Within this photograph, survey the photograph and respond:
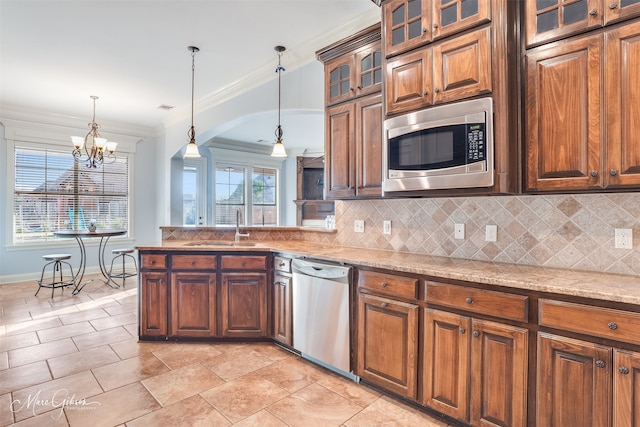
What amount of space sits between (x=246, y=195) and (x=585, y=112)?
725 centimetres

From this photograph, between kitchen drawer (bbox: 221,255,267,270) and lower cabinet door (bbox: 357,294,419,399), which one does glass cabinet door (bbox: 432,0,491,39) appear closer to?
lower cabinet door (bbox: 357,294,419,399)

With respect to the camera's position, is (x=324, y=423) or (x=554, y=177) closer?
(x=554, y=177)

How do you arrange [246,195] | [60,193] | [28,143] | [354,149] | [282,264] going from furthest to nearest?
[246,195] → [60,193] → [28,143] → [282,264] → [354,149]

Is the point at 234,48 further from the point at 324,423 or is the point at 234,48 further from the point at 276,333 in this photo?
the point at 324,423

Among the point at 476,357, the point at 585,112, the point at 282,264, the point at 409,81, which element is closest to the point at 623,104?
the point at 585,112

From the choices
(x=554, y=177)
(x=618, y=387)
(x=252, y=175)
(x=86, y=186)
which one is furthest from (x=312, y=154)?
(x=618, y=387)

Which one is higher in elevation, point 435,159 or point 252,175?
point 252,175

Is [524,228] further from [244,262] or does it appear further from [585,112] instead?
[244,262]

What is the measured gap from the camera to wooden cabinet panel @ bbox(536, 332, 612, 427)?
4.91 feet

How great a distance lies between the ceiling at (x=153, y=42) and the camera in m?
2.95

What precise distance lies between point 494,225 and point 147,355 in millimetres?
2977

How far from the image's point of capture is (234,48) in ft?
11.9

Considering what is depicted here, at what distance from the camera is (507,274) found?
1.87 m

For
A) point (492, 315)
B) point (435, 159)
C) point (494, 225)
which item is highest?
point (435, 159)
